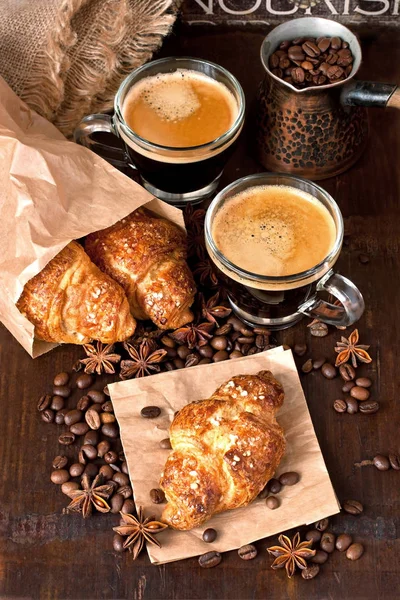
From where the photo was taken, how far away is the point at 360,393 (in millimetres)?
2385

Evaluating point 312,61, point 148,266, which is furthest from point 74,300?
point 312,61

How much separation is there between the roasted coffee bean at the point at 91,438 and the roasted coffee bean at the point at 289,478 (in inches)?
20.3

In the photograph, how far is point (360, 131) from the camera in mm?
2793

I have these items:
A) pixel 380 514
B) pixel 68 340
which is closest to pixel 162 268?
pixel 68 340

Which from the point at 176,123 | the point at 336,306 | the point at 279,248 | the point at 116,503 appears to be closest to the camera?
the point at 116,503

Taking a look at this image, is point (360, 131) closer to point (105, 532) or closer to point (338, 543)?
point (338, 543)

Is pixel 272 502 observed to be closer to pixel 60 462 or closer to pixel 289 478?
pixel 289 478

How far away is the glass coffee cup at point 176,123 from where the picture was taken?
2.49m

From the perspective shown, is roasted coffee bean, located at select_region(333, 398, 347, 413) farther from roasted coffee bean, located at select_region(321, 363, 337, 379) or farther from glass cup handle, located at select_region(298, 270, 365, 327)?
glass cup handle, located at select_region(298, 270, 365, 327)

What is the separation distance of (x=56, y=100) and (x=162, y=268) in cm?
73

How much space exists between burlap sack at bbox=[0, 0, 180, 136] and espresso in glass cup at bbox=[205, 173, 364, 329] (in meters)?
0.74

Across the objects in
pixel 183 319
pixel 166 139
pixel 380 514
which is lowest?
pixel 380 514

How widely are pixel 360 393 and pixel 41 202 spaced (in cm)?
103

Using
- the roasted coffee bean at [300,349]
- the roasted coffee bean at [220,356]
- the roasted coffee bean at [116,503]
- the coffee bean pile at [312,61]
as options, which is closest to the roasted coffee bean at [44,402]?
the roasted coffee bean at [116,503]
